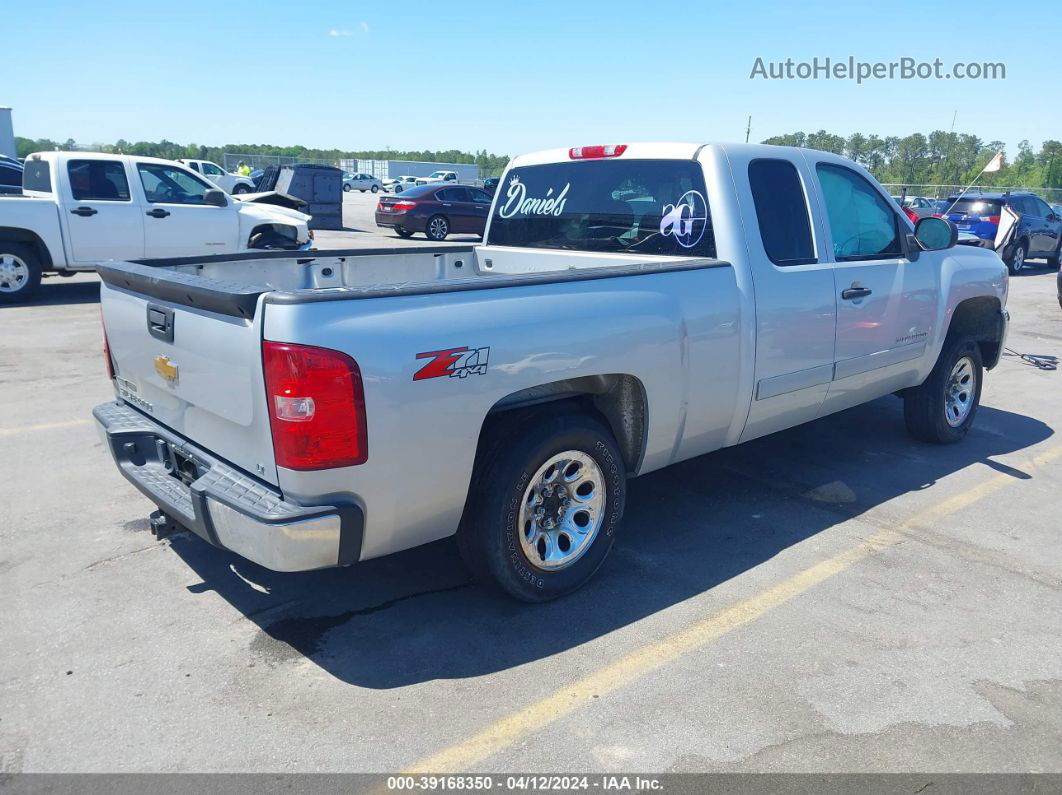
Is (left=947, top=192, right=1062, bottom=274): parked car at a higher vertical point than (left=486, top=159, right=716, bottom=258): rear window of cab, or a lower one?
lower

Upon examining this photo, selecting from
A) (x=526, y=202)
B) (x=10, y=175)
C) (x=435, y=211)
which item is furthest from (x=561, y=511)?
(x=435, y=211)

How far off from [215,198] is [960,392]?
10.2 m

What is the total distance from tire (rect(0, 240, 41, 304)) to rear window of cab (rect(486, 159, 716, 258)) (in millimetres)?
8329

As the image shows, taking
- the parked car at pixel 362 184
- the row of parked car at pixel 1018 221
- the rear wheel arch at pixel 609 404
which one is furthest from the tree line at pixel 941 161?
the rear wheel arch at pixel 609 404

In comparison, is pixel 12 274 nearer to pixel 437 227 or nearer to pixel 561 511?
pixel 561 511

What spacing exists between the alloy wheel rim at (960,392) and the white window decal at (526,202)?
3.23 meters

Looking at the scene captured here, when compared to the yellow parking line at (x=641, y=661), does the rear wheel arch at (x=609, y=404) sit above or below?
above

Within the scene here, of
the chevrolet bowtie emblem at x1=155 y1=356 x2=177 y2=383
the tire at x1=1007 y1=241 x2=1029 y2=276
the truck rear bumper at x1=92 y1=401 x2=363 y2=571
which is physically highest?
the chevrolet bowtie emblem at x1=155 y1=356 x2=177 y2=383

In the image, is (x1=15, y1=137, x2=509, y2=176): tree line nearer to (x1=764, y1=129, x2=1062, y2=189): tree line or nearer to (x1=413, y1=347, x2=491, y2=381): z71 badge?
(x1=764, y1=129, x2=1062, y2=189): tree line

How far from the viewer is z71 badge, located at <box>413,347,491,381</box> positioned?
3.04 m

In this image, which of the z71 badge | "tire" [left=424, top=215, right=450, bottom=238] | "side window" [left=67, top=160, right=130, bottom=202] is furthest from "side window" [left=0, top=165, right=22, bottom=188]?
the z71 badge

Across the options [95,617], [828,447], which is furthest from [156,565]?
[828,447]

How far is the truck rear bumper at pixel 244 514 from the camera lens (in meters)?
2.93

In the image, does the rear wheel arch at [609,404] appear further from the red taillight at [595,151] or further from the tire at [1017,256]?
the tire at [1017,256]
